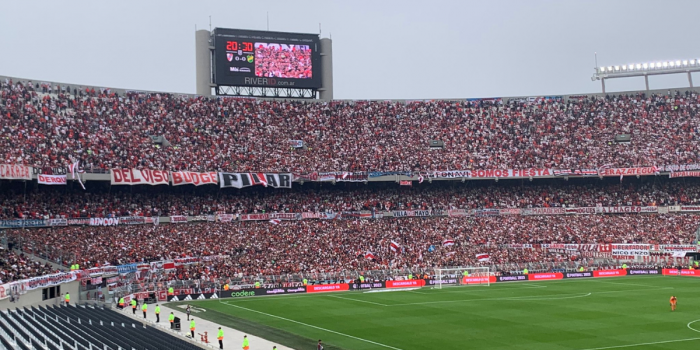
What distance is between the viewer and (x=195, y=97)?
82375 millimetres

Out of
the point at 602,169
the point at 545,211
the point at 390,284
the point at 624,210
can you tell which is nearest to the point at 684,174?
the point at 624,210

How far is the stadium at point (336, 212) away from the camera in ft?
138

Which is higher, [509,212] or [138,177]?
[138,177]

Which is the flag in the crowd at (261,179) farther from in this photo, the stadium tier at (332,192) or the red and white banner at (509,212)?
the red and white banner at (509,212)

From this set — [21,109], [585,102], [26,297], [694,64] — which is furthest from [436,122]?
[26,297]

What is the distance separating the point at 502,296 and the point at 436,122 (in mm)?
38484

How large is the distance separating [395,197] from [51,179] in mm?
36709

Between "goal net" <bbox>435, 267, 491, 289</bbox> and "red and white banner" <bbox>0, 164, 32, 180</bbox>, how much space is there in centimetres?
3507

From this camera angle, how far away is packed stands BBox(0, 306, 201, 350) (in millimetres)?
26859

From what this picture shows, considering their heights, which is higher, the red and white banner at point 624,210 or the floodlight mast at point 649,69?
the floodlight mast at point 649,69

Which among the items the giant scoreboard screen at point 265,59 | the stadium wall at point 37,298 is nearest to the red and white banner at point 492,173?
the giant scoreboard screen at point 265,59

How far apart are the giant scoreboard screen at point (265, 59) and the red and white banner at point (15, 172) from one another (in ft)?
92.5

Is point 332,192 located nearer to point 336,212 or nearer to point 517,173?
point 336,212

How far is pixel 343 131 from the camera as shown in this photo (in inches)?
3354
